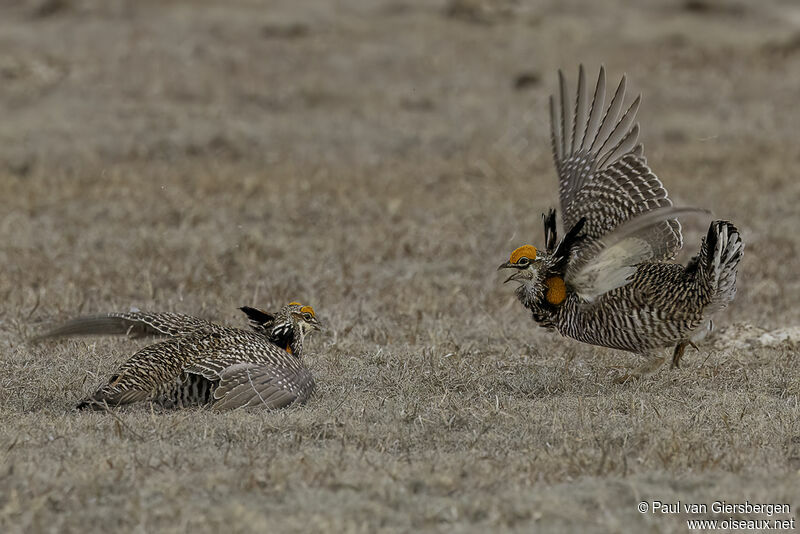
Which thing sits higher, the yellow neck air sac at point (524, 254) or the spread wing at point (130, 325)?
the yellow neck air sac at point (524, 254)

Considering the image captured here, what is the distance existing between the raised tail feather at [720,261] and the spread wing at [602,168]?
1.87ft

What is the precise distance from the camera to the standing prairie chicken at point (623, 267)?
651 cm

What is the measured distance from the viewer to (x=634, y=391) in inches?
258

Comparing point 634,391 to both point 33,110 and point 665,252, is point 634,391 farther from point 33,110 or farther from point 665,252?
point 33,110

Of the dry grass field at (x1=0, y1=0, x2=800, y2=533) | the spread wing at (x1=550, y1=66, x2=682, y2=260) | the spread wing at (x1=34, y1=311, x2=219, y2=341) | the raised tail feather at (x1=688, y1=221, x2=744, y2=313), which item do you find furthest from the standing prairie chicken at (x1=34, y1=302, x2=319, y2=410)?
the raised tail feather at (x1=688, y1=221, x2=744, y2=313)

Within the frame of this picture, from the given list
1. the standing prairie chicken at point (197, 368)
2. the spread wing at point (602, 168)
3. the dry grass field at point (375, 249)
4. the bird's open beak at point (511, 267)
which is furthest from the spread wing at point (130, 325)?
the spread wing at point (602, 168)

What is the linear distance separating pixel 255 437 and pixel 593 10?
22553mm

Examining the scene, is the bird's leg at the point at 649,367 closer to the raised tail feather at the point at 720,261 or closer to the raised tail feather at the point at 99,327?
the raised tail feather at the point at 720,261

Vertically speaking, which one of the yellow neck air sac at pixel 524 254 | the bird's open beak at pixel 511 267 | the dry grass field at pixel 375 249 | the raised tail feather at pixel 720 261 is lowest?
the dry grass field at pixel 375 249

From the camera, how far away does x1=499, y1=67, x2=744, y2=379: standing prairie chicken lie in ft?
21.4

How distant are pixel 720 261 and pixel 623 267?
615mm

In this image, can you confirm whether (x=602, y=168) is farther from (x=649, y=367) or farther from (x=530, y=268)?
(x=649, y=367)

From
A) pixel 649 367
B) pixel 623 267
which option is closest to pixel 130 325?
pixel 623 267

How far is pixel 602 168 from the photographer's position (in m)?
7.68
